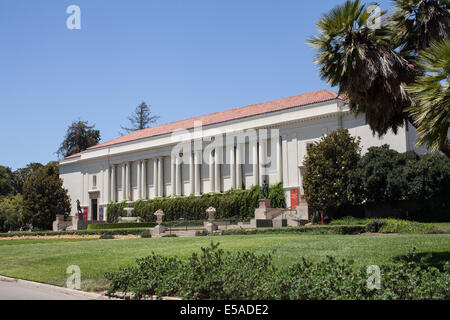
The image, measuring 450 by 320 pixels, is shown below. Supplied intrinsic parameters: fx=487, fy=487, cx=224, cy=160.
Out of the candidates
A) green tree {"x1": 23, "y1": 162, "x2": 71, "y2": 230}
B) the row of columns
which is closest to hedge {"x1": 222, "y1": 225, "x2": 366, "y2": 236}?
the row of columns

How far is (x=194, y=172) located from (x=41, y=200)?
2054 cm

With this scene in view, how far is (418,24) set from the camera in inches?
519

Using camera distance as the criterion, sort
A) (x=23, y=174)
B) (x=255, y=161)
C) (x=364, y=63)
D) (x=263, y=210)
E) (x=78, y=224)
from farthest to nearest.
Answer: (x=23, y=174)
(x=78, y=224)
(x=255, y=161)
(x=263, y=210)
(x=364, y=63)

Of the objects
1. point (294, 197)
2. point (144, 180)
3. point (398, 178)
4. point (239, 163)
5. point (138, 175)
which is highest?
point (239, 163)

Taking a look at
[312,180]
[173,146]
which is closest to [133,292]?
[312,180]

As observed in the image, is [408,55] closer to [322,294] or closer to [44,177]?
[322,294]

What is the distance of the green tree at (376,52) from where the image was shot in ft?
41.3

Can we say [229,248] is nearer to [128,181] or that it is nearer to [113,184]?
[128,181]

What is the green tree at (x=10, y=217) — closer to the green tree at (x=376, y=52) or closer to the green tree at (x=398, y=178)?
the green tree at (x=398, y=178)

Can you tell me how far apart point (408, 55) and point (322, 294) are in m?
7.97

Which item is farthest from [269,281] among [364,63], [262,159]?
[262,159]

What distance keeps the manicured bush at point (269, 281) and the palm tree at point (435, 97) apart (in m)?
2.85

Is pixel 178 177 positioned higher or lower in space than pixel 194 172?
lower

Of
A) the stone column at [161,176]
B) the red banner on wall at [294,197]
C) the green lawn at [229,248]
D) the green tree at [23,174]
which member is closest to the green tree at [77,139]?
the green tree at [23,174]
